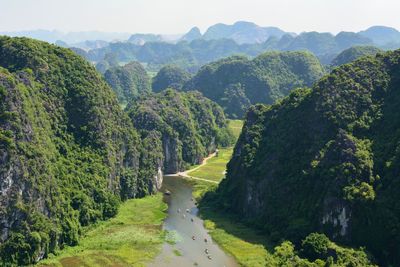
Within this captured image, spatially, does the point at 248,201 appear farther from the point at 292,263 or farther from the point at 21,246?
the point at 21,246

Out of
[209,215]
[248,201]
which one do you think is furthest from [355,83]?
[209,215]

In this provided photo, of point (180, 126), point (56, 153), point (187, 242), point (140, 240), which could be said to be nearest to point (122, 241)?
point (140, 240)

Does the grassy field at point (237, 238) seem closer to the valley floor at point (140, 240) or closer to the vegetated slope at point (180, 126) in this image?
the valley floor at point (140, 240)

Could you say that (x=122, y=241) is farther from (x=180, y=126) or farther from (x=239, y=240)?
(x=180, y=126)

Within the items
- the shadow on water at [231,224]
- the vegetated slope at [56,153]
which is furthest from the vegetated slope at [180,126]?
the shadow on water at [231,224]

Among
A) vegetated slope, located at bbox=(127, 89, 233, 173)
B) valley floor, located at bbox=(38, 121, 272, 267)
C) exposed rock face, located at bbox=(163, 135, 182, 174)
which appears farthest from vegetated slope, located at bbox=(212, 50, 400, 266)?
vegetated slope, located at bbox=(127, 89, 233, 173)

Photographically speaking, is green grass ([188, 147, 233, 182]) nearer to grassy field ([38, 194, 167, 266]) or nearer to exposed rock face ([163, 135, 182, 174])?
exposed rock face ([163, 135, 182, 174])
